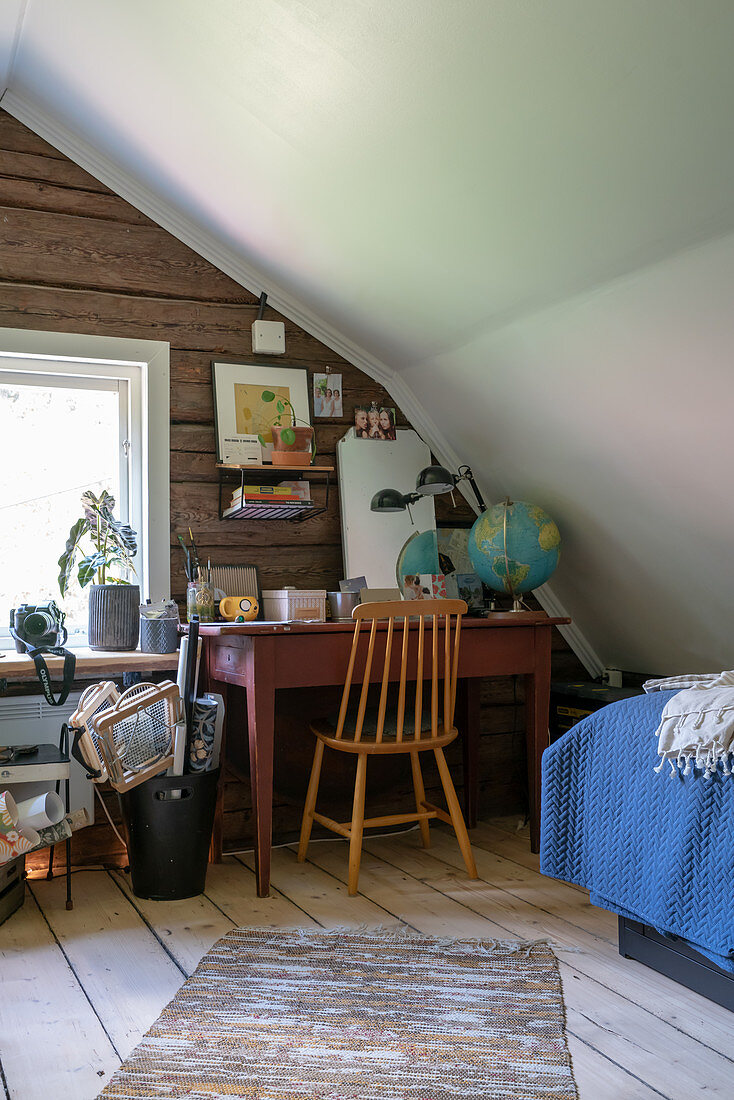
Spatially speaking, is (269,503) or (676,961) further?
(269,503)

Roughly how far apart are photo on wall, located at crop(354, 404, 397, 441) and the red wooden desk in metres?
0.89

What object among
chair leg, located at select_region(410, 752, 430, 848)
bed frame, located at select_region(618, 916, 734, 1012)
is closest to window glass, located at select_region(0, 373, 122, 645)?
chair leg, located at select_region(410, 752, 430, 848)

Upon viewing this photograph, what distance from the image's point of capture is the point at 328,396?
339 cm

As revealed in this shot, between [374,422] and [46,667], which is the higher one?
[374,422]

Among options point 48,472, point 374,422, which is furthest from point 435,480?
point 48,472

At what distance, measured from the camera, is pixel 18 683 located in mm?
2916

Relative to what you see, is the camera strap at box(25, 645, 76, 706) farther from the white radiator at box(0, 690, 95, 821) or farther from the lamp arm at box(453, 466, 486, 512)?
the lamp arm at box(453, 466, 486, 512)

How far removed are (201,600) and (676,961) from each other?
174 centimetres

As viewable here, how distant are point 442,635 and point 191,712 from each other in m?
0.81

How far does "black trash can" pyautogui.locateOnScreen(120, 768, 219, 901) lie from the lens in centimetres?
247

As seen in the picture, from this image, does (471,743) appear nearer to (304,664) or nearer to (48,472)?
(304,664)

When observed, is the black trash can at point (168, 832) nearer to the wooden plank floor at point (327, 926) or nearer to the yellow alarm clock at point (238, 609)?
the wooden plank floor at point (327, 926)

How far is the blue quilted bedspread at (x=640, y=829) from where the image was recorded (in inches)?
67.7

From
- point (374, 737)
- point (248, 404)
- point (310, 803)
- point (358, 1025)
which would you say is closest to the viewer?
point (358, 1025)
